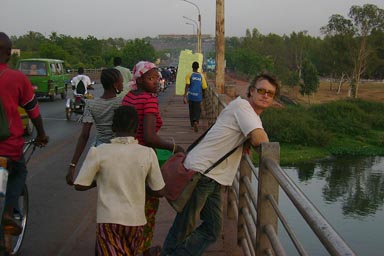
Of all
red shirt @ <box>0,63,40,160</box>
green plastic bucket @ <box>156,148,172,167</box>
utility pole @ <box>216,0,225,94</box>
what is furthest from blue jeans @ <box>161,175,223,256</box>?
utility pole @ <box>216,0,225,94</box>

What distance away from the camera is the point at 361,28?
232 feet

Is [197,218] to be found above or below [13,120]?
below

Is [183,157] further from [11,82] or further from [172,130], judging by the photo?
[172,130]

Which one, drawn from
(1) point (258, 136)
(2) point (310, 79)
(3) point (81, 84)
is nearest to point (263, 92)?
(1) point (258, 136)

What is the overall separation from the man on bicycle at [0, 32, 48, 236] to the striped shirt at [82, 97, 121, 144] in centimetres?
40

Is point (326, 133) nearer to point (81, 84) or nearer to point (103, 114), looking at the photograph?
point (81, 84)

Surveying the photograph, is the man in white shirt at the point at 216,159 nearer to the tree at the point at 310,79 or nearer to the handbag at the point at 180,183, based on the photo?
the handbag at the point at 180,183

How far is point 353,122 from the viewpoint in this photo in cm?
2850

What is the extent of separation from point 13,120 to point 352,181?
14.6m

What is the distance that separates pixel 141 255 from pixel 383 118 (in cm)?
2928

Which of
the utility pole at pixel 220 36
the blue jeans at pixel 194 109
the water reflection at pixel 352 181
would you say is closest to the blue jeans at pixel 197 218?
the blue jeans at pixel 194 109

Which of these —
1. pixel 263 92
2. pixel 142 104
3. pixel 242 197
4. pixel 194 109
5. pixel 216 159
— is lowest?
pixel 194 109

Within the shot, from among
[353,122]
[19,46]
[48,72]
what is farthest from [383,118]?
[19,46]

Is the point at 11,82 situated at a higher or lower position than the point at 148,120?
higher
